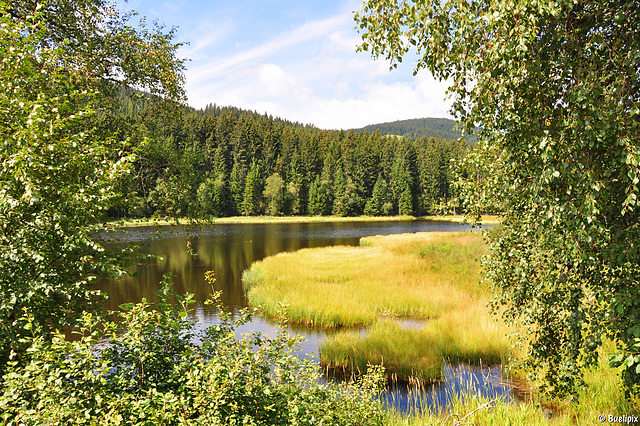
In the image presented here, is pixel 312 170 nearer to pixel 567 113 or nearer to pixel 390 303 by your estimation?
pixel 390 303

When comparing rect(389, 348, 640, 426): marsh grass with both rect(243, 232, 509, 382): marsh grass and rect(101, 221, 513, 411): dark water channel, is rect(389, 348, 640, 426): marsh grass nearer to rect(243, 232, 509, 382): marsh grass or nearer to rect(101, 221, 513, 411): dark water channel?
rect(101, 221, 513, 411): dark water channel

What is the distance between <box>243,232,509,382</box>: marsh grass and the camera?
11.3 m

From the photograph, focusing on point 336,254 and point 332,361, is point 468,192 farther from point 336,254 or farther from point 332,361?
point 336,254

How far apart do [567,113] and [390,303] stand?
549 inches

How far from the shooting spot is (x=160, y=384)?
450cm

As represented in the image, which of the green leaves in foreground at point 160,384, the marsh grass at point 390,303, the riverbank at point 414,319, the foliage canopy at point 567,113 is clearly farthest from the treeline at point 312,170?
the foliage canopy at point 567,113

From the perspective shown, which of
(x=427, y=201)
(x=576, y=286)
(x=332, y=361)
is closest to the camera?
(x=576, y=286)

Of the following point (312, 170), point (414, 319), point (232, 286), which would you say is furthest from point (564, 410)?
point (312, 170)

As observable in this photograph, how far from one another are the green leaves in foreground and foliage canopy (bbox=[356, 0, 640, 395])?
365cm

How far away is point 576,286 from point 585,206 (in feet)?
6.94

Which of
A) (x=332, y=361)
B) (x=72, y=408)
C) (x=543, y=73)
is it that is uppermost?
(x=543, y=73)

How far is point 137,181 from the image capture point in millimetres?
9164

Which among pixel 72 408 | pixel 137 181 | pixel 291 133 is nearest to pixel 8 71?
pixel 72 408

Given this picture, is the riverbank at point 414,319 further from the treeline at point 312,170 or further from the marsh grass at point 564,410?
the treeline at point 312,170
